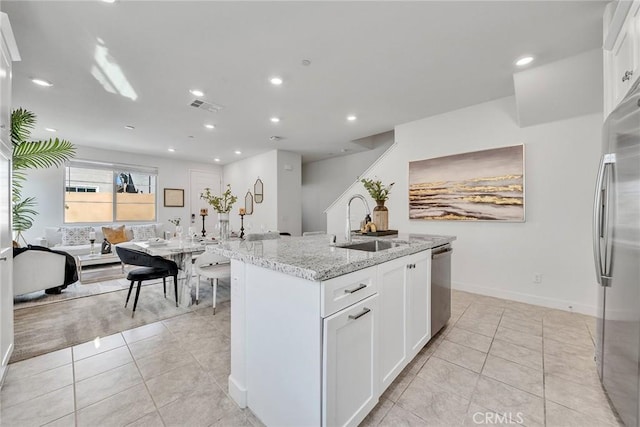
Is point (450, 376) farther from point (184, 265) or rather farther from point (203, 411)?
point (184, 265)

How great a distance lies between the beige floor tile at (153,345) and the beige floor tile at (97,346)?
165 millimetres

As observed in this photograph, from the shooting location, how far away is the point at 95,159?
19.9ft

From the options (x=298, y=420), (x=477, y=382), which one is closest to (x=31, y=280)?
(x=298, y=420)

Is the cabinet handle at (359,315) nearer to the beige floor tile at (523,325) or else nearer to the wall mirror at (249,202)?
the beige floor tile at (523,325)

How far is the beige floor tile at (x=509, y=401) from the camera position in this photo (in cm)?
145

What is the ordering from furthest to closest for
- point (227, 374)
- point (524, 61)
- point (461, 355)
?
point (524, 61), point (461, 355), point (227, 374)

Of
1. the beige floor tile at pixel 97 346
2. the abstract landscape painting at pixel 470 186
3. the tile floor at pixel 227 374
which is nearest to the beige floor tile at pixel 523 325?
the tile floor at pixel 227 374

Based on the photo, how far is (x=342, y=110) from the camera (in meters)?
3.82

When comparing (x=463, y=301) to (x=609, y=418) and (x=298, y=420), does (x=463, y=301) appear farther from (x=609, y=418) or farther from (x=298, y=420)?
(x=298, y=420)

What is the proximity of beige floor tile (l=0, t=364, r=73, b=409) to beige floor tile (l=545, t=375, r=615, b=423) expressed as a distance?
3.17 m

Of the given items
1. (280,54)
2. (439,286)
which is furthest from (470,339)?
(280,54)

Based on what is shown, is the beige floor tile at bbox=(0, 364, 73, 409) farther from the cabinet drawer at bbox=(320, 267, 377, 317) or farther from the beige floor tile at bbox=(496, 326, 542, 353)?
the beige floor tile at bbox=(496, 326, 542, 353)

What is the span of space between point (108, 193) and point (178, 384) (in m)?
6.51

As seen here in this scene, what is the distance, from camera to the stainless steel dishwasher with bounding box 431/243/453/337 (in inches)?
83.4
